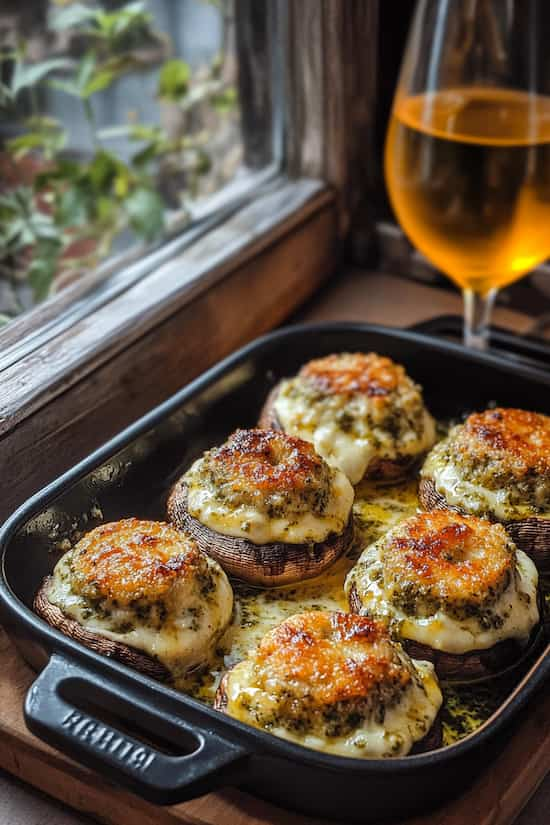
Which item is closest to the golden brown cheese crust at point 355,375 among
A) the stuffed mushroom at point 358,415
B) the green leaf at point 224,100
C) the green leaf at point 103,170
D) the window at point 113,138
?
the stuffed mushroom at point 358,415

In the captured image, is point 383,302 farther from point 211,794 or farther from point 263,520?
point 211,794

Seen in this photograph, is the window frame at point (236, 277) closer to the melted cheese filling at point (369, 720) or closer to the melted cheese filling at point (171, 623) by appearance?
the melted cheese filling at point (171, 623)

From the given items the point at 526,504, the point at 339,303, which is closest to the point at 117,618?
the point at 526,504

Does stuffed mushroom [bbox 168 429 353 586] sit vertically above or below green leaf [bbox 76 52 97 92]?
below

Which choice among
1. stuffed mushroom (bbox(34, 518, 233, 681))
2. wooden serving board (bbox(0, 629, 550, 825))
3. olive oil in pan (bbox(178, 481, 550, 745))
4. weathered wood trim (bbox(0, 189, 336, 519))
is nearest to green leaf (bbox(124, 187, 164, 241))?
weathered wood trim (bbox(0, 189, 336, 519))

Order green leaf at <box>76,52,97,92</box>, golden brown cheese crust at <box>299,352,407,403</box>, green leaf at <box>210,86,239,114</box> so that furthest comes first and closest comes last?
green leaf at <box>210,86,239,114</box> → green leaf at <box>76,52,97,92</box> → golden brown cheese crust at <box>299,352,407,403</box>

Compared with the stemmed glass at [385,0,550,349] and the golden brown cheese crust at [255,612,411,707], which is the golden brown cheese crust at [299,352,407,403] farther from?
the golden brown cheese crust at [255,612,411,707]
